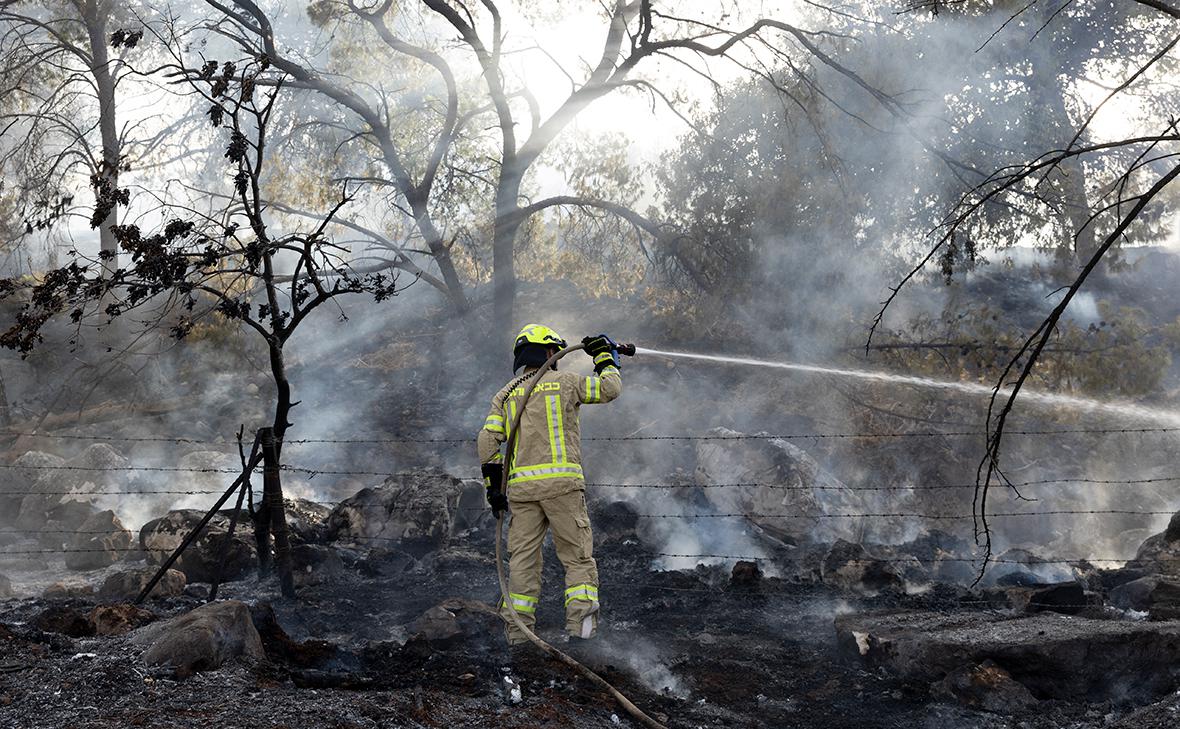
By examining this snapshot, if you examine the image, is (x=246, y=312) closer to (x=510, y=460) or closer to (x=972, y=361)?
(x=510, y=460)

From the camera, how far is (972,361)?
1094cm

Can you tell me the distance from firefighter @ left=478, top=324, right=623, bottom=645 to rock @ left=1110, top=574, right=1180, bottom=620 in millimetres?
3688

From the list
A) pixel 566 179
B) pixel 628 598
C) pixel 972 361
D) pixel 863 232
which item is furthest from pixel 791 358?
pixel 628 598

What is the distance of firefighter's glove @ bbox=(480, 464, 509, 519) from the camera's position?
5668 mm

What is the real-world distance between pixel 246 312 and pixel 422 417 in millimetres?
8616

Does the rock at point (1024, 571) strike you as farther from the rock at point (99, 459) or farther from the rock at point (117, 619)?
the rock at point (99, 459)

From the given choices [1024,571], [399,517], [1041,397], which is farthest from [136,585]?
[1041,397]

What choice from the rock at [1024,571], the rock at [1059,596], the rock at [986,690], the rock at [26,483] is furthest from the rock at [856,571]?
the rock at [26,483]

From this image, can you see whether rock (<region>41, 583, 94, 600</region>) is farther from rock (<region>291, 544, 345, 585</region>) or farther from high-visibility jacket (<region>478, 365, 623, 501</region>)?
high-visibility jacket (<region>478, 365, 623, 501</region>)

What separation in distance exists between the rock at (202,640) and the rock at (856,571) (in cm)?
435

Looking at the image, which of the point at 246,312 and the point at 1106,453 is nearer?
the point at 246,312

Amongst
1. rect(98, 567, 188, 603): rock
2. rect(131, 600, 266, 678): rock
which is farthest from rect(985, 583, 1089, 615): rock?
rect(98, 567, 188, 603): rock

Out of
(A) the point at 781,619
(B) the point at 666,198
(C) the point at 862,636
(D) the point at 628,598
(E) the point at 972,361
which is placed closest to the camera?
(C) the point at 862,636

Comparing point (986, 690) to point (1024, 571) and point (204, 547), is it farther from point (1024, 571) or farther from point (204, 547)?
point (204, 547)
